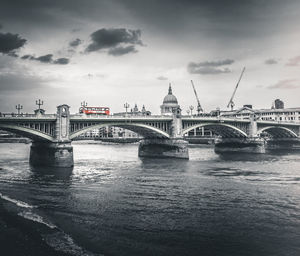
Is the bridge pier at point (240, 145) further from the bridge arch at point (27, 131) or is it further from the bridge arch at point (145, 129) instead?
the bridge arch at point (27, 131)

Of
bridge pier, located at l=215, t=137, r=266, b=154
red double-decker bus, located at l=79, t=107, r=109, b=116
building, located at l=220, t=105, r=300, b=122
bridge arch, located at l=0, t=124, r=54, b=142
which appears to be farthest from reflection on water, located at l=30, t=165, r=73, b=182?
building, located at l=220, t=105, r=300, b=122

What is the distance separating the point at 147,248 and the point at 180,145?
58.8 metres

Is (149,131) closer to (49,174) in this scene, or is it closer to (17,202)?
(49,174)

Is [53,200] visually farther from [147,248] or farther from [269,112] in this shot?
[269,112]

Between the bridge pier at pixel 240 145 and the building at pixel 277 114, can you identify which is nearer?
the bridge pier at pixel 240 145

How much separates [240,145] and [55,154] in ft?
225

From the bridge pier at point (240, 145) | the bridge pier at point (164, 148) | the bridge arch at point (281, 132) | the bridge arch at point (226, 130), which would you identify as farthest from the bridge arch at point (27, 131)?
the bridge arch at point (281, 132)

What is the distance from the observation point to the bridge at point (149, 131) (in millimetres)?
56688

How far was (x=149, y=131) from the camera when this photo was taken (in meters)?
78.8

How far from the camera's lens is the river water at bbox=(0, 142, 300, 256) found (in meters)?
19.4

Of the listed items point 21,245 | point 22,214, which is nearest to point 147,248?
point 21,245

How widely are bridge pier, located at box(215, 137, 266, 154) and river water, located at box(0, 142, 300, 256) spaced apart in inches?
2236

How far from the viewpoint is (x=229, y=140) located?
107 m

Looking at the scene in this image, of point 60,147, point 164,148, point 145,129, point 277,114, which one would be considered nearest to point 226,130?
point 164,148
